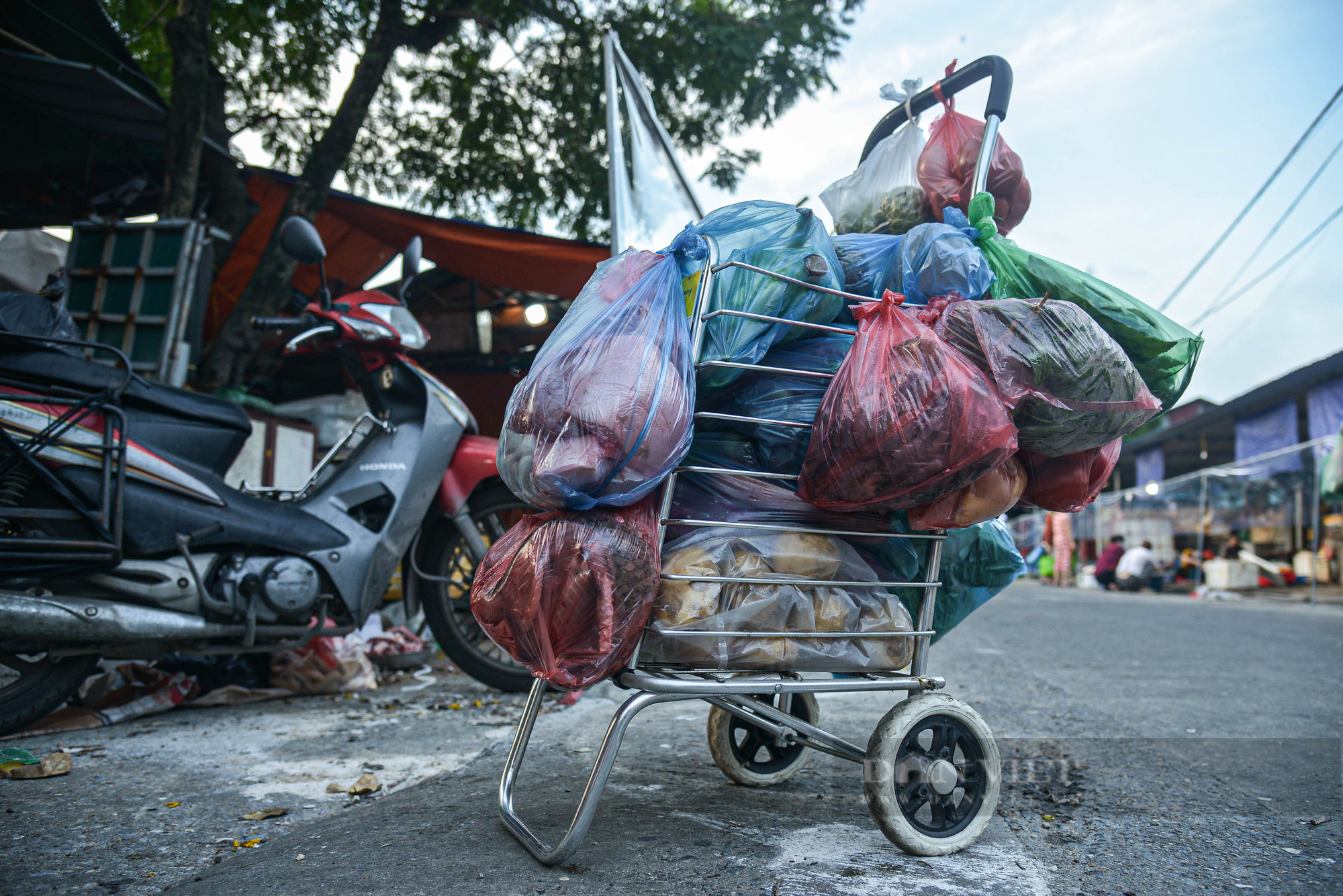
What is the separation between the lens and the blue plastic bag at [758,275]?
5.56 ft

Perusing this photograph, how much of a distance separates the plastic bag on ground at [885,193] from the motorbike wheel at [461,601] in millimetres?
1650

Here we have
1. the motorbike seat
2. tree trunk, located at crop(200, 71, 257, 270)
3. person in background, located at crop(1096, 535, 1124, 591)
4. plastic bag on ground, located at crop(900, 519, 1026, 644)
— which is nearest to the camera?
plastic bag on ground, located at crop(900, 519, 1026, 644)

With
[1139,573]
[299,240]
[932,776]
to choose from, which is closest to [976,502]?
[932,776]

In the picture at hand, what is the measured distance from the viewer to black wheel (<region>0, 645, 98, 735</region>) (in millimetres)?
2350

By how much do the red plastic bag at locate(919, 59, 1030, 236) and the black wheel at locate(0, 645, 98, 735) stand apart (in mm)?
2852

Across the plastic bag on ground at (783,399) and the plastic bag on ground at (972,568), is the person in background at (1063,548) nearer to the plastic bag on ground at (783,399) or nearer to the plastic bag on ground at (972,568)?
the plastic bag on ground at (972,568)

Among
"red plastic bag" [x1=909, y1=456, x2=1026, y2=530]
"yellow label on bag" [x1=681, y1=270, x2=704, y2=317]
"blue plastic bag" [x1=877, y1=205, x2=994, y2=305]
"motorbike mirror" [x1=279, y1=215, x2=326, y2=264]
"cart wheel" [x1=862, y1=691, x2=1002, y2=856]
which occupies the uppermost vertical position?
"motorbike mirror" [x1=279, y1=215, x2=326, y2=264]

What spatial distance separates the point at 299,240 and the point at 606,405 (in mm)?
1988

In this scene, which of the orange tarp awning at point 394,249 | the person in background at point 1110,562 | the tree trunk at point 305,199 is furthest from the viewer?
the person in background at point 1110,562

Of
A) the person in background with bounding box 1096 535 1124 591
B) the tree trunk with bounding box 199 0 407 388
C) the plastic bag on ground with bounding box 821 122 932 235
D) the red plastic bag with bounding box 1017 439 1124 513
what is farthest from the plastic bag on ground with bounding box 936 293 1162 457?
the person in background with bounding box 1096 535 1124 591

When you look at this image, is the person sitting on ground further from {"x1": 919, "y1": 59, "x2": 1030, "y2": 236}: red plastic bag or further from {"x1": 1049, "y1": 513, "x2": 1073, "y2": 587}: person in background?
{"x1": 919, "y1": 59, "x2": 1030, "y2": 236}: red plastic bag

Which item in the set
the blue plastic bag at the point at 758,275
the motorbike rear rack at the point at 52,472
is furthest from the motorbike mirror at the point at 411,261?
the blue plastic bag at the point at 758,275

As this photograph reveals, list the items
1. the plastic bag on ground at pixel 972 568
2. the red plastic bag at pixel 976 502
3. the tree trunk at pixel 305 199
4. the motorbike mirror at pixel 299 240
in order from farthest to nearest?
the tree trunk at pixel 305 199
the motorbike mirror at pixel 299 240
the plastic bag on ground at pixel 972 568
the red plastic bag at pixel 976 502

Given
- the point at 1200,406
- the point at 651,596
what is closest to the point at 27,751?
the point at 651,596
